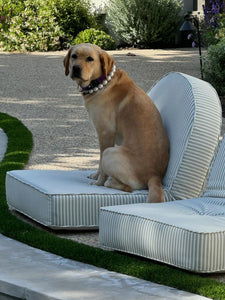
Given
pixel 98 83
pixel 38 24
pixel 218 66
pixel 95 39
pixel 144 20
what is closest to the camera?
pixel 98 83

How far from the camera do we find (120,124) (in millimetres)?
6910

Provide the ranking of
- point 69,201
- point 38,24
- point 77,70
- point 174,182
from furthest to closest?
point 38,24, point 77,70, point 174,182, point 69,201

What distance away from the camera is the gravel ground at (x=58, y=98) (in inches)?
393

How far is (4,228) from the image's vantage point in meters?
6.65

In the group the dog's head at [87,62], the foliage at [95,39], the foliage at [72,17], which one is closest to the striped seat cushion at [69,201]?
the dog's head at [87,62]

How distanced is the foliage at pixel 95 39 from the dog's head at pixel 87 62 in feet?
39.2

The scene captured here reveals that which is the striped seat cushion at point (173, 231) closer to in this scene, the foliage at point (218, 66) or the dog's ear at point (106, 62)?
the dog's ear at point (106, 62)

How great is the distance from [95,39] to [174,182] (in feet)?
42.4

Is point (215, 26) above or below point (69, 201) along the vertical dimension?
above

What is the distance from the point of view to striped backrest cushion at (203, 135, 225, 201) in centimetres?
621

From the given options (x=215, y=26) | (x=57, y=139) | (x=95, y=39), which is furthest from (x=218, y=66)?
(x=95, y=39)

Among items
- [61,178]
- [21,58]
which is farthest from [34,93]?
[61,178]

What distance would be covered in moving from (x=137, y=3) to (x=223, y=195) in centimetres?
1430

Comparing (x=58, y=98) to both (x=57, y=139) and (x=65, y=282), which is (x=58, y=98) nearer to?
(x=57, y=139)
